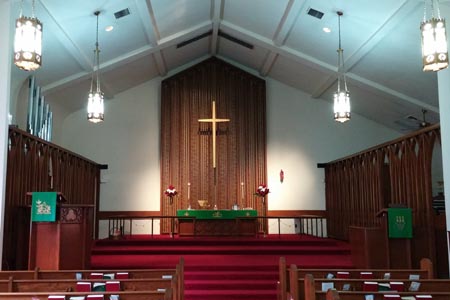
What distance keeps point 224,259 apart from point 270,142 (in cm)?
495

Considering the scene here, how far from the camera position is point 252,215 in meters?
10.5

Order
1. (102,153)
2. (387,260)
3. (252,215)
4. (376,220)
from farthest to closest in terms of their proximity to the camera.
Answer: (102,153) → (252,215) → (376,220) → (387,260)

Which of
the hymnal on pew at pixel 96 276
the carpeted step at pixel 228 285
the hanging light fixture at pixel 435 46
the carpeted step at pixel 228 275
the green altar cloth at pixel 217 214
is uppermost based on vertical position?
the hanging light fixture at pixel 435 46

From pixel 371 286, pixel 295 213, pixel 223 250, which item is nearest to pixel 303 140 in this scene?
pixel 295 213

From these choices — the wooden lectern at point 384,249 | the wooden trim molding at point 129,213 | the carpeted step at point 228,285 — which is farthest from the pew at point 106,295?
the wooden trim molding at point 129,213

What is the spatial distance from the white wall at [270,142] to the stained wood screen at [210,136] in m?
0.29

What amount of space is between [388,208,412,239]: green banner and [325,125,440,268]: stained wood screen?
0.51 m

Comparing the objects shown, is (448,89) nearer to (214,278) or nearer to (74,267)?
(214,278)

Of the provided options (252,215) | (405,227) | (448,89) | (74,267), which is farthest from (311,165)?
(74,267)

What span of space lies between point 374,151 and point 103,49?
563 cm

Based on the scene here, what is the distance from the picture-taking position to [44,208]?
5.66m

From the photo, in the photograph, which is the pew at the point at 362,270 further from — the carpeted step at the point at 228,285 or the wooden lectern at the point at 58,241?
the wooden lectern at the point at 58,241

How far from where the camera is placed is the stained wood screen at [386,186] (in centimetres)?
691

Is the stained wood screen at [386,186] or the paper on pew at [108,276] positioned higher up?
the stained wood screen at [386,186]
